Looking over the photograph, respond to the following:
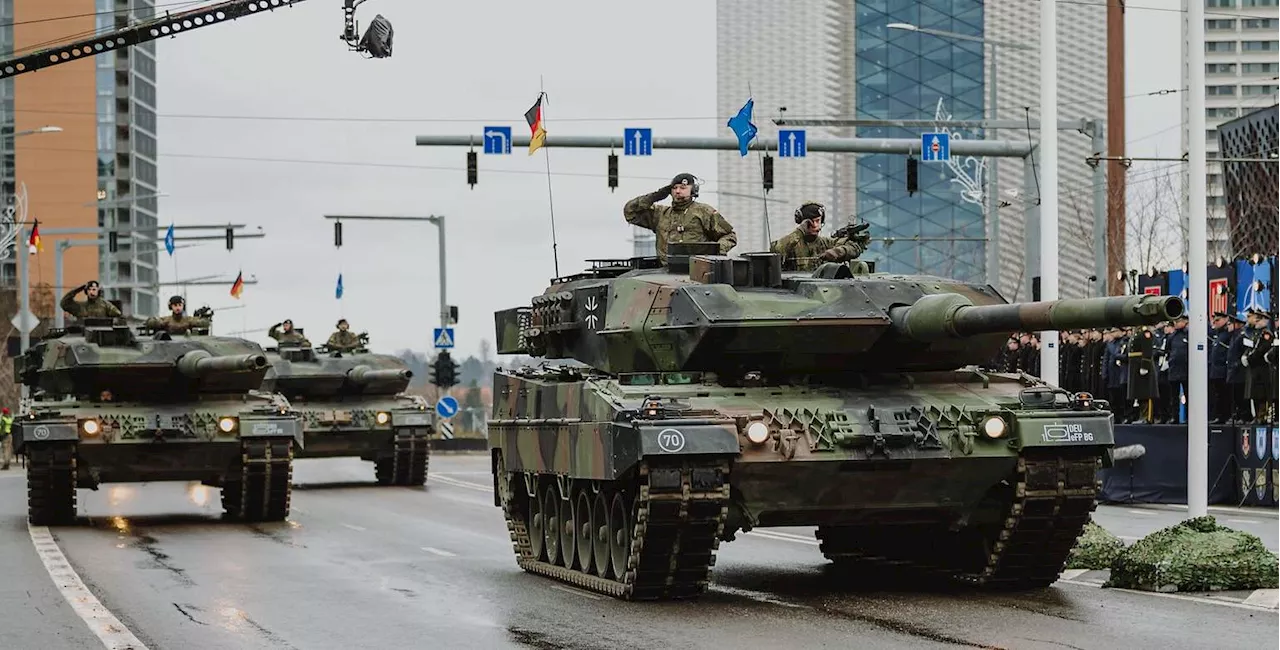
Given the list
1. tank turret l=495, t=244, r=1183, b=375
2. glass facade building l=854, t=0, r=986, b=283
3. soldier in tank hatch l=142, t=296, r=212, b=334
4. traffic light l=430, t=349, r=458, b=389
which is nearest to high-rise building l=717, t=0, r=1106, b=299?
glass facade building l=854, t=0, r=986, b=283

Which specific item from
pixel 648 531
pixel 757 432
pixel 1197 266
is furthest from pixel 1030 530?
pixel 1197 266

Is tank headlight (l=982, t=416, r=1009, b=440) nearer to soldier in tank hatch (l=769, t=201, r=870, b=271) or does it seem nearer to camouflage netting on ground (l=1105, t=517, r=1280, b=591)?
camouflage netting on ground (l=1105, t=517, r=1280, b=591)

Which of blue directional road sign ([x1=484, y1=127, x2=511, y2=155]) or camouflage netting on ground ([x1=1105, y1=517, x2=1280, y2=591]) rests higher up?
blue directional road sign ([x1=484, y1=127, x2=511, y2=155])

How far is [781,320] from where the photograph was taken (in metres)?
16.2

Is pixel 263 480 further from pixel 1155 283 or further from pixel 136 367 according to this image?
pixel 1155 283

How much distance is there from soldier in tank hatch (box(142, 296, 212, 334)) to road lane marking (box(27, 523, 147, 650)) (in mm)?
4546

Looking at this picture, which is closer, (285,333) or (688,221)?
(688,221)

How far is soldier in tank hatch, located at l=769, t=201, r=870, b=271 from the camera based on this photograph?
1819 cm

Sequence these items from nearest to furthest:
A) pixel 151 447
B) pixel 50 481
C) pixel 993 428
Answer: pixel 993 428 → pixel 50 481 → pixel 151 447

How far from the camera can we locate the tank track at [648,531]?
1492 centimetres

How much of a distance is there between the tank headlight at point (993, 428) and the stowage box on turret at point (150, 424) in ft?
36.9

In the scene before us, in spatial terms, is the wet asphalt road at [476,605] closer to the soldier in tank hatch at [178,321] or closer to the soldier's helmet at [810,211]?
the soldier's helmet at [810,211]

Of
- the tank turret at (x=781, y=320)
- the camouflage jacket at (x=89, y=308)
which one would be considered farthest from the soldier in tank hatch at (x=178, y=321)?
the tank turret at (x=781, y=320)

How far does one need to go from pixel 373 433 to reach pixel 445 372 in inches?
617
